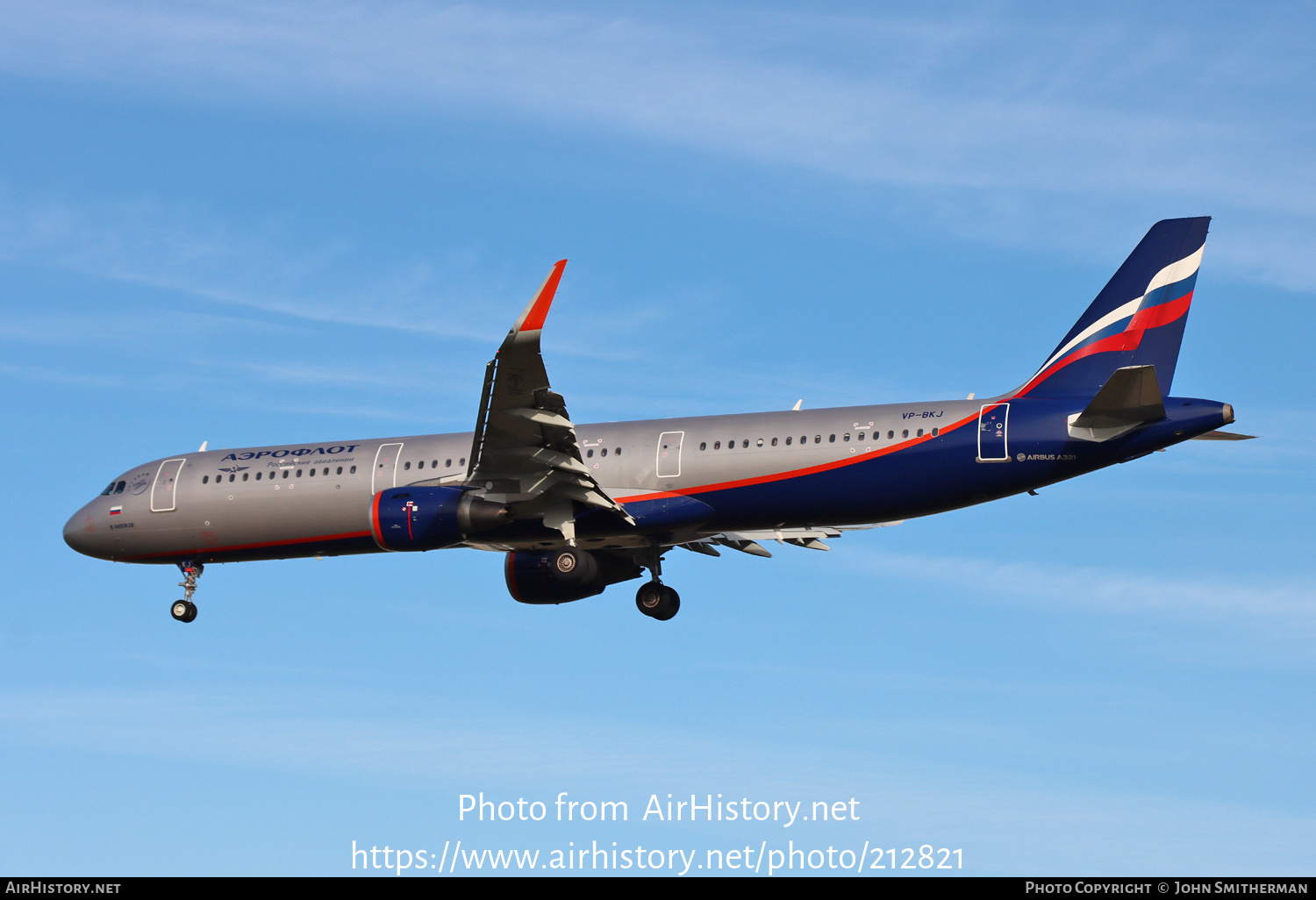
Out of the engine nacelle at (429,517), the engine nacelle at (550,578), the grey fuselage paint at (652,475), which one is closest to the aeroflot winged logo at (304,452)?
the grey fuselage paint at (652,475)

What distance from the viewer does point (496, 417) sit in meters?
30.3

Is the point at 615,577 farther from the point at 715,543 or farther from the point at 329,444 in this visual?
the point at 329,444

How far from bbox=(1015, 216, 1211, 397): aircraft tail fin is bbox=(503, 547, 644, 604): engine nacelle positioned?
34.6 feet

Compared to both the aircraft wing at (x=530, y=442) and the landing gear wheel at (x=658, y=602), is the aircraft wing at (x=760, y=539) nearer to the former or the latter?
the landing gear wheel at (x=658, y=602)

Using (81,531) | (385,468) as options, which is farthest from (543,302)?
(81,531)

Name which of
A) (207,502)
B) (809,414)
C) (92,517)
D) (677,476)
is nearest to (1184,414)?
(809,414)

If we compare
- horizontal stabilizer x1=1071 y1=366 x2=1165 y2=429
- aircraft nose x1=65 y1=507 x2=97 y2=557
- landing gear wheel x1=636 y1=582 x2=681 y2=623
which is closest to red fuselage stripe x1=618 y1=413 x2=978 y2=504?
horizontal stabilizer x1=1071 y1=366 x2=1165 y2=429

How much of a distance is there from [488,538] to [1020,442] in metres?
11.3

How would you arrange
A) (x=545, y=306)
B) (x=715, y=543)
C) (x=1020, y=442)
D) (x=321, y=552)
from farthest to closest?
(x=715, y=543), (x=321, y=552), (x=1020, y=442), (x=545, y=306)

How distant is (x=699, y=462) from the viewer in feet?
106

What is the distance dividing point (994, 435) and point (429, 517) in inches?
457

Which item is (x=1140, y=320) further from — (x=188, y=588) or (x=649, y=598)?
(x=188, y=588)

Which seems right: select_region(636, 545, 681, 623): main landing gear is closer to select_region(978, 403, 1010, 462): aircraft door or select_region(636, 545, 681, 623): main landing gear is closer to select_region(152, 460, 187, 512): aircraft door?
select_region(978, 403, 1010, 462): aircraft door

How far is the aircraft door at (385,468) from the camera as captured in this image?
114ft
